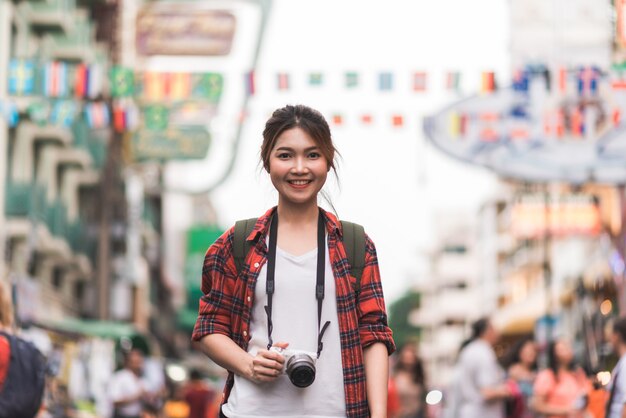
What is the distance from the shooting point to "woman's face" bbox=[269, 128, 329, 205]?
13.6ft

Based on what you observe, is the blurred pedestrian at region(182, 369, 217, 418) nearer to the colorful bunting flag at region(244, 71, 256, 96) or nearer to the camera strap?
the colorful bunting flag at region(244, 71, 256, 96)

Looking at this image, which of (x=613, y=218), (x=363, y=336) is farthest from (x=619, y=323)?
(x=613, y=218)

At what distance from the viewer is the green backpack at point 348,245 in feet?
13.8

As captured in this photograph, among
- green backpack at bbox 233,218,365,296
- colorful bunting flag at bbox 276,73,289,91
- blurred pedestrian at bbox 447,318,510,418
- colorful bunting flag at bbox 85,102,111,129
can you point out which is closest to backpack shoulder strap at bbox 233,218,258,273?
green backpack at bbox 233,218,365,296

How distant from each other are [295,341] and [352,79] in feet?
45.8

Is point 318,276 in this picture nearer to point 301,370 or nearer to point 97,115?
point 301,370

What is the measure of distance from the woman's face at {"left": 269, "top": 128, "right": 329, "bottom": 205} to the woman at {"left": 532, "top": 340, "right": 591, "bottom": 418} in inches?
337

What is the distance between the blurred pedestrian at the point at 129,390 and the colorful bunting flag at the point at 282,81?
4733 millimetres

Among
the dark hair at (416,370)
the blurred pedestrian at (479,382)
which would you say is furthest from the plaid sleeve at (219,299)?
the dark hair at (416,370)

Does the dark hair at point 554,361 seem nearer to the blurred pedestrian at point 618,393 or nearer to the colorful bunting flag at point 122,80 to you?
the blurred pedestrian at point 618,393

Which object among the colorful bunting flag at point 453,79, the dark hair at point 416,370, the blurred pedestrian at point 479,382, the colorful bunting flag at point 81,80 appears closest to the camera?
the blurred pedestrian at point 479,382

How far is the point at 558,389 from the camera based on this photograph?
12477 mm

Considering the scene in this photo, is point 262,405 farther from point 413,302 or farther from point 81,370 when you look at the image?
point 413,302

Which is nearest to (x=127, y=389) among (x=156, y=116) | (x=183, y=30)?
(x=156, y=116)
